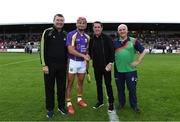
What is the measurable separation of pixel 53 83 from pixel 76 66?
678mm

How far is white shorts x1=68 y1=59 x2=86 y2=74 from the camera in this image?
8398mm

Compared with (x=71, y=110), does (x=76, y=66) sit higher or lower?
higher

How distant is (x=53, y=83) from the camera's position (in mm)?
8016

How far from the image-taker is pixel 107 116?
311 inches

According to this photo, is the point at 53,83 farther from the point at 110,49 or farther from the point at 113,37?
the point at 113,37

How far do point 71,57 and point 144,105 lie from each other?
201 cm

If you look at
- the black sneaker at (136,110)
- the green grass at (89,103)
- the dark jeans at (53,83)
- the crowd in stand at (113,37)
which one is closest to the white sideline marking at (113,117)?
the green grass at (89,103)

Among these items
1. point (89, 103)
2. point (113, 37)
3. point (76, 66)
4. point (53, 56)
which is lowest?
point (113, 37)

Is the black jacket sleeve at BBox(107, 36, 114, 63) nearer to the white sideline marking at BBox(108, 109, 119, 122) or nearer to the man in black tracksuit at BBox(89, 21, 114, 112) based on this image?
the man in black tracksuit at BBox(89, 21, 114, 112)

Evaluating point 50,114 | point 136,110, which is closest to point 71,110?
point 50,114

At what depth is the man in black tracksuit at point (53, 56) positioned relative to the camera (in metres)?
7.84

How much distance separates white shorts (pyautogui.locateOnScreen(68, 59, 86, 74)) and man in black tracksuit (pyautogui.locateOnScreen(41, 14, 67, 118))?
34cm

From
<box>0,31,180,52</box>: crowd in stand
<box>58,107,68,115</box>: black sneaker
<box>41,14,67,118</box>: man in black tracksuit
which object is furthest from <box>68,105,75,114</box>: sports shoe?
<box>0,31,180,52</box>: crowd in stand

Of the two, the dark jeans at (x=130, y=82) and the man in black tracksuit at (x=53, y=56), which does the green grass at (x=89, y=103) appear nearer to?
the dark jeans at (x=130, y=82)
